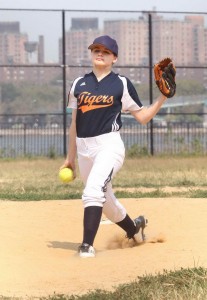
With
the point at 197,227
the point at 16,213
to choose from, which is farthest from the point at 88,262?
the point at 16,213

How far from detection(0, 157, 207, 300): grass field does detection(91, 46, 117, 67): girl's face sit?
2465mm

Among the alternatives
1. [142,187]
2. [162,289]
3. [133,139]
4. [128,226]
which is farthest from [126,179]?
[162,289]

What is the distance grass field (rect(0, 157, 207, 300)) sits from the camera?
7230mm

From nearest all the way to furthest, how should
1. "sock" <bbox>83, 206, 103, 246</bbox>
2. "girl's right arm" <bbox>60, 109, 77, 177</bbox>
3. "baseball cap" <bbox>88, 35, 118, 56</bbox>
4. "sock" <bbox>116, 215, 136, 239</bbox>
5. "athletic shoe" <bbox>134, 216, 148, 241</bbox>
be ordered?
"sock" <bbox>83, 206, 103, 246</bbox> → "baseball cap" <bbox>88, 35, 118, 56</bbox> → "girl's right arm" <bbox>60, 109, 77, 177</bbox> → "sock" <bbox>116, 215, 136, 239</bbox> → "athletic shoe" <bbox>134, 216, 148, 241</bbox>

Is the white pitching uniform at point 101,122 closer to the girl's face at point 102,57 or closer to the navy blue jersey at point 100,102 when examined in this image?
the navy blue jersey at point 100,102

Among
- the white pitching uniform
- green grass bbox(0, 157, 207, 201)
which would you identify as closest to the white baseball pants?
the white pitching uniform

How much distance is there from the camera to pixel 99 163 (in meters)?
9.50

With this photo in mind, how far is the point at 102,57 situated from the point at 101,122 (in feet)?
2.02

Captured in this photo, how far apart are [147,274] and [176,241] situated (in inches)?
76.1

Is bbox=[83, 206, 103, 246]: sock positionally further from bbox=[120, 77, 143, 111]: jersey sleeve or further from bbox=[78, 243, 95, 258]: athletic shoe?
bbox=[120, 77, 143, 111]: jersey sleeve

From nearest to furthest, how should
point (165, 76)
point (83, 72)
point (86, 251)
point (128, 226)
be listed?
point (86, 251)
point (165, 76)
point (128, 226)
point (83, 72)

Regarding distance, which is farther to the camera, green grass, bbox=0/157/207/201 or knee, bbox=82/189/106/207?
green grass, bbox=0/157/207/201

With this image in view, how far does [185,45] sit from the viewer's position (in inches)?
1188

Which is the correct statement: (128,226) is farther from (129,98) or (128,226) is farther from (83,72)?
(83,72)
